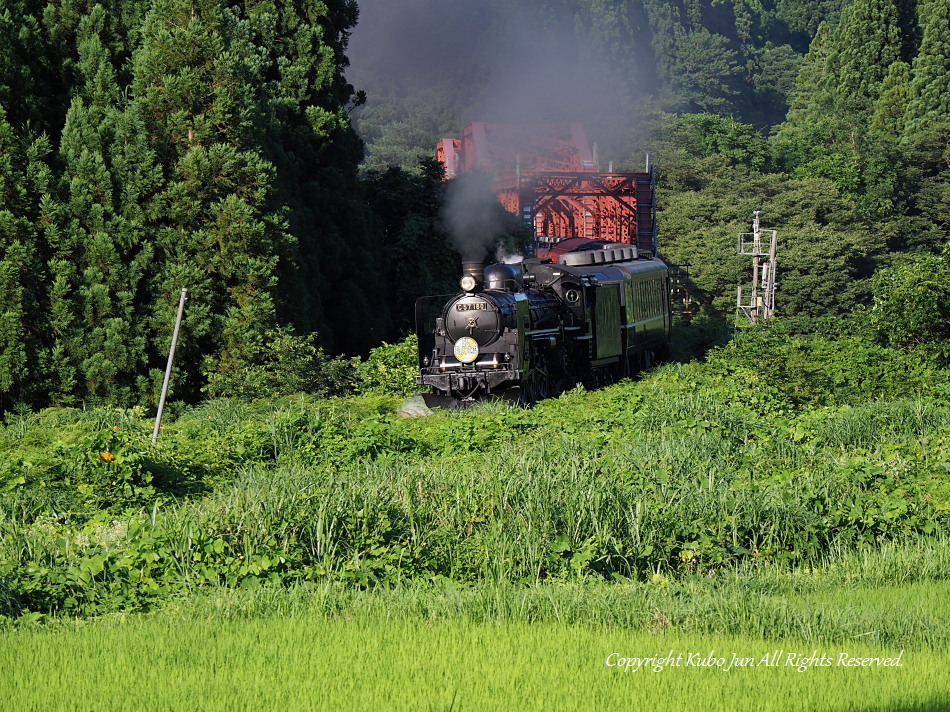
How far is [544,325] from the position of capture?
22.2 m

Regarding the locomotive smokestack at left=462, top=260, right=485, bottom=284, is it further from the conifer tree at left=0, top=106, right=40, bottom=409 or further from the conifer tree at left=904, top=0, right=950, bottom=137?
the conifer tree at left=904, top=0, right=950, bottom=137

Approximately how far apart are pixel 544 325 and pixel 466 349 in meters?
2.54

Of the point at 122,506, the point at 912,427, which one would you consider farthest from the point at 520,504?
the point at 912,427

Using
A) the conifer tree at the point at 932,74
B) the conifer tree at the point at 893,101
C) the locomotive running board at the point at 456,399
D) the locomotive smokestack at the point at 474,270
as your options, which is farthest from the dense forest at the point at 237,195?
the conifer tree at the point at 893,101

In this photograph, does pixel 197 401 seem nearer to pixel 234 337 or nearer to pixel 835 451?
pixel 234 337

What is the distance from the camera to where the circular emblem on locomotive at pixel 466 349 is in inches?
791

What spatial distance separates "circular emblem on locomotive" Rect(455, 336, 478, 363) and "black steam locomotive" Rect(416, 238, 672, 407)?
18 millimetres

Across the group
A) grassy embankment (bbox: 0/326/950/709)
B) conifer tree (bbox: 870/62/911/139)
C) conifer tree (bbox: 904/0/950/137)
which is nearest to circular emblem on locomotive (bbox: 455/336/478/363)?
grassy embankment (bbox: 0/326/950/709)

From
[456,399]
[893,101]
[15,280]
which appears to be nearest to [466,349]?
[456,399]

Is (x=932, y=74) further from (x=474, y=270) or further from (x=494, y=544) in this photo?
(x=494, y=544)

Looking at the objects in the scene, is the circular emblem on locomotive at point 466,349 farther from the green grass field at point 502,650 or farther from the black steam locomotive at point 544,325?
the green grass field at point 502,650

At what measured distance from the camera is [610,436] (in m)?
14.5

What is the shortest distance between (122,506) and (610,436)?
20.0 feet

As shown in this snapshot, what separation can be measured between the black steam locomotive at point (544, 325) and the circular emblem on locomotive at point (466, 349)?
2cm
